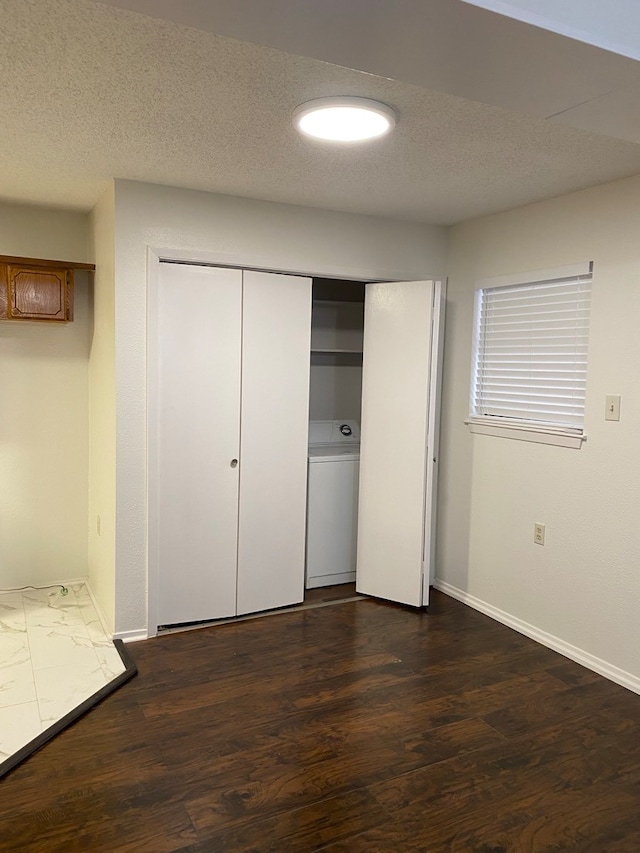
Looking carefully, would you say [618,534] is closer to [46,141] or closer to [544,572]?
[544,572]

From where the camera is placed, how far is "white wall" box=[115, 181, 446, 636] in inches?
131

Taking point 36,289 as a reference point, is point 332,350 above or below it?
below

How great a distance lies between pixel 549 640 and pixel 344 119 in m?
2.74

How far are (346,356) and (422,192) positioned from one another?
1.77m

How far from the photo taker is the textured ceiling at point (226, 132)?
1868 mm

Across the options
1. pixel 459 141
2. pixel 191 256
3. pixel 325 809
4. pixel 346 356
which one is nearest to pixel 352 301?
pixel 346 356

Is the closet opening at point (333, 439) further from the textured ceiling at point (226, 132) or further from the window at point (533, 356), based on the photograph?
the textured ceiling at point (226, 132)

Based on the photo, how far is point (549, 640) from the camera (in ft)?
11.5

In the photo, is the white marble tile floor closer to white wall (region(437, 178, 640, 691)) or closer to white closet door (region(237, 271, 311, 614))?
white closet door (region(237, 271, 311, 614))

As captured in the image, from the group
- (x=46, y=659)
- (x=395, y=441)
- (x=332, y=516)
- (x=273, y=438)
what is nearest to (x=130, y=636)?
(x=46, y=659)

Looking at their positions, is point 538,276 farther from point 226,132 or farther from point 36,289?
point 36,289

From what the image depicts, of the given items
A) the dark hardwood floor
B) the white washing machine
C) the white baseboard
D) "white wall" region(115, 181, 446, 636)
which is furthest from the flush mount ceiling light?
the white baseboard

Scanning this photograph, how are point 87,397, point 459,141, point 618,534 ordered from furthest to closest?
point 87,397, point 618,534, point 459,141

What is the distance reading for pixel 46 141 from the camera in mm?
2697
